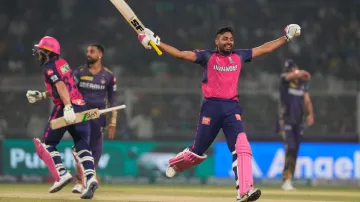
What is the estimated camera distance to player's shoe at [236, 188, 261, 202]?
31.9 ft

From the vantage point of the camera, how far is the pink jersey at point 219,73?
10336 millimetres

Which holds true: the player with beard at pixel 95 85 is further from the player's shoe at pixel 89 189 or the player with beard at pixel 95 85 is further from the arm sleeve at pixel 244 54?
the arm sleeve at pixel 244 54

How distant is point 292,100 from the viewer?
16.1 m

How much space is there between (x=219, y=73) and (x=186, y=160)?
1.23 m

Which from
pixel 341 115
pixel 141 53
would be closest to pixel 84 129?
pixel 341 115

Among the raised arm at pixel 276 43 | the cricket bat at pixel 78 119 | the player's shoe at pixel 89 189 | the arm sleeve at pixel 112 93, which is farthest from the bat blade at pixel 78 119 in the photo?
the raised arm at pixel 276 43

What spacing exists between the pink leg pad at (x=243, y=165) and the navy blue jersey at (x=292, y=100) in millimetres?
5956

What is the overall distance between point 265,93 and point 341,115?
177 centimetres

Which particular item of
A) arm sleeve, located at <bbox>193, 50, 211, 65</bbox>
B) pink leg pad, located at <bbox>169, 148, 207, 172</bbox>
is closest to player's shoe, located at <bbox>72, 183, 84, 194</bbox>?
pink leg pad, located at <bbox>169, 148, 207, 172</bbox>

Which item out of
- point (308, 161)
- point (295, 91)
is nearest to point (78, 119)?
point (295, 91)

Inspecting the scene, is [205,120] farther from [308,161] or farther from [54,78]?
[308,161]

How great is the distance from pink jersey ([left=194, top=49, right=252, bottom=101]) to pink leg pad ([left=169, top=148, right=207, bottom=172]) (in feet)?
2.59

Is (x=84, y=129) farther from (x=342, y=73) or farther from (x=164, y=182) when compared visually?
(x=342, y=73)

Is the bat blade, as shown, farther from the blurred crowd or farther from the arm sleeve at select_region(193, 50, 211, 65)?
the blurred crowd
